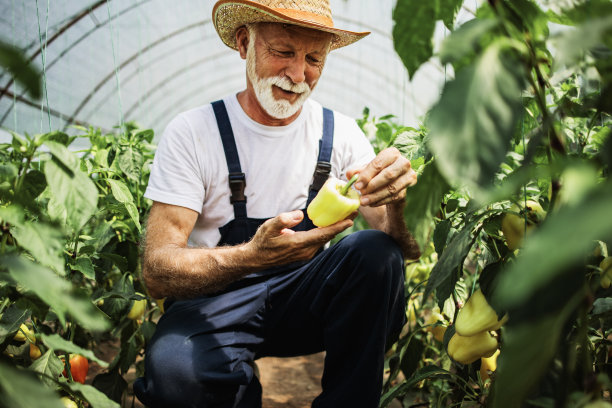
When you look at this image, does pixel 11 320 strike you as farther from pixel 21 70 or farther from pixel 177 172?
pixel 21 70

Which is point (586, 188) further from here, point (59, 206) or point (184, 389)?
point (184, 389)

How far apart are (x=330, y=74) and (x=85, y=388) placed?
30.4 ft

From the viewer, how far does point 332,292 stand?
178 centimetres

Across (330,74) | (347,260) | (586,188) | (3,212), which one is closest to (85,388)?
(3,212)

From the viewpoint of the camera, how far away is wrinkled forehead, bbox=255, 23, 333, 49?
2016 mm

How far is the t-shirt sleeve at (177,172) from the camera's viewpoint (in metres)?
1.90

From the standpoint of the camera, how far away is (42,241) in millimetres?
825

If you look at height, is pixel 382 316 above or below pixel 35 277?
below

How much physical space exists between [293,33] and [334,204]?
72cm

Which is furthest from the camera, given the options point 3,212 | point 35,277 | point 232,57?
point 232,57

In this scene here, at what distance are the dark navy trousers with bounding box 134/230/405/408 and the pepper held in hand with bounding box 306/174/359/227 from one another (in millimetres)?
89

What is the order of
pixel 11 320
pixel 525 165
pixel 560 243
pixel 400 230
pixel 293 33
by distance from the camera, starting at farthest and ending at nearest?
pixel 293 33 → pixel 400 230 → pixel 11 320 → pixel 525 165 → pixel 560 243

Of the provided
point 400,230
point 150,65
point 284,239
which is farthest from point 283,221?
point 150,65

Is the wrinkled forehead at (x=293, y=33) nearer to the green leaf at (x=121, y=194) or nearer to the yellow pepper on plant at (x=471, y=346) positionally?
the green leaf at (x=121, y=194)
